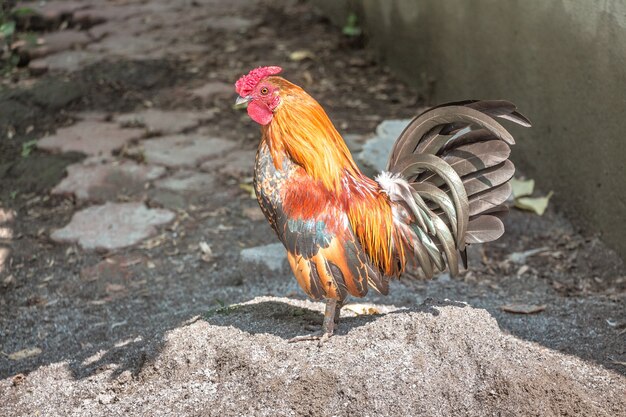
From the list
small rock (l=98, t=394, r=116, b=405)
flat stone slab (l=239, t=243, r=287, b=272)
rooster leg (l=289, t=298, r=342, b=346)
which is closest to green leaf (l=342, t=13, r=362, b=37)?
flat stone slab (l=239, t=243, r=287, b=272)

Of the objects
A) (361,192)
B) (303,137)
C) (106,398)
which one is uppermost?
(303,137)

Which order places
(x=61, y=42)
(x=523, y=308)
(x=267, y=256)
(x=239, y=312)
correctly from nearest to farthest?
(x=239, y=312)
(x=523, y=308)
(x=267, y=256)
(x=61, y=42)

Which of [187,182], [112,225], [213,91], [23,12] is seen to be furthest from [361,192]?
[23,12]

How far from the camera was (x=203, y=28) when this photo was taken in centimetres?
981

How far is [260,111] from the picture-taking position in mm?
3521

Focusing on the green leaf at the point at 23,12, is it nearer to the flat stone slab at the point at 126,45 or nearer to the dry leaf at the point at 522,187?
the flat stone slab at the point at 126,45

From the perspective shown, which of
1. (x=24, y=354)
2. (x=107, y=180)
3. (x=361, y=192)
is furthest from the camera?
(x=107, y=180)

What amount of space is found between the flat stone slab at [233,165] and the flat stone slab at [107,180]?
38 centimetres

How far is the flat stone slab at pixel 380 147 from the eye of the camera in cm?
566

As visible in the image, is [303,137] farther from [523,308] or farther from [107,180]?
[107,180]

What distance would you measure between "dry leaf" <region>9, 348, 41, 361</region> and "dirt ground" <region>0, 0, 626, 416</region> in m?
0.01

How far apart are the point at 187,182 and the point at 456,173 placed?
10.4ft

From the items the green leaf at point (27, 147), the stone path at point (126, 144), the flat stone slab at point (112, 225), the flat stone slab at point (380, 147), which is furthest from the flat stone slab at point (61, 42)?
the flat stone slab at point (380, 147)

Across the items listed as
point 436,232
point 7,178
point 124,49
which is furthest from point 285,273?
point 124,49
